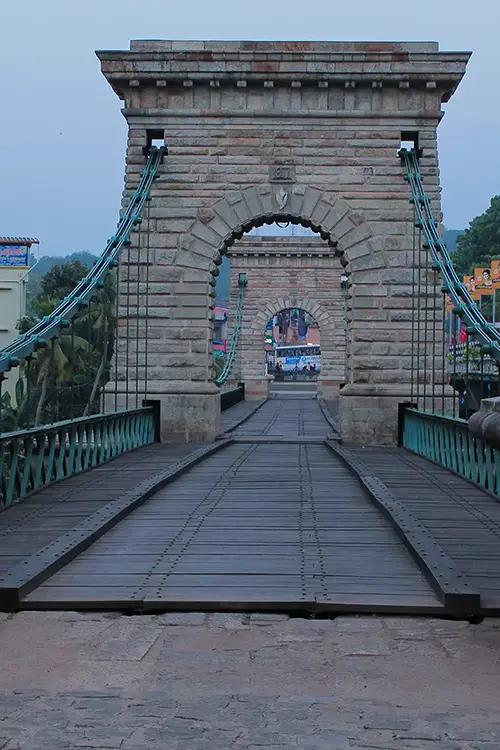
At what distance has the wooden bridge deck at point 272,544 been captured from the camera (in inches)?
257

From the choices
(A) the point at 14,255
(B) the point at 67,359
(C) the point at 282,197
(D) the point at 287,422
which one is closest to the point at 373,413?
(C) the point at 282,197

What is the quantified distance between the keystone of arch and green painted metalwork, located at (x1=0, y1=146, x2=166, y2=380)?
3.66 feet

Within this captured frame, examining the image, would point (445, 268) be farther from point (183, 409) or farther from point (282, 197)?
point (183, 409)

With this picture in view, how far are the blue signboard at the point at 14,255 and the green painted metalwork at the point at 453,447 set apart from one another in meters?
34.9

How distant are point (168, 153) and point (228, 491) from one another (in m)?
9.80

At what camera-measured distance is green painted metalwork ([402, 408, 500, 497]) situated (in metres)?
11.8

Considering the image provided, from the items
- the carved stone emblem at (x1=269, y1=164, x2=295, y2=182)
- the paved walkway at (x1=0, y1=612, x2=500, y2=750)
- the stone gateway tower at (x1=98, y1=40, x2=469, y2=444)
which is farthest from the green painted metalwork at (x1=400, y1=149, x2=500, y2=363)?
the paved walkway at (x1=0, y1=612, x2=500, y2=750)

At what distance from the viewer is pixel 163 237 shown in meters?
20.6

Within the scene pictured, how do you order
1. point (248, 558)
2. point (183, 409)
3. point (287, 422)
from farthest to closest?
point (287, 422) < point (183, 409) < point (248, 558)

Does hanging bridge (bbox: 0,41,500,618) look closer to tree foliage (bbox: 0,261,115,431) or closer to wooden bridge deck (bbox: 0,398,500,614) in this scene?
wooden bridge deck (bbox: 0,398,500,614)

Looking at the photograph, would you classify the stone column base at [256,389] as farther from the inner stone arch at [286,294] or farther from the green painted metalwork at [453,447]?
the green painted metalwork at [453,447]

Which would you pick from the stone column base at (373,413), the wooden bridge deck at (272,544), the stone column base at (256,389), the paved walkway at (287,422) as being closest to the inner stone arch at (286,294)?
the stone column base at (256,389)

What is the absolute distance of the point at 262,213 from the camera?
67.7 feet

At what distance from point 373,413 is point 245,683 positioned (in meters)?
15.6
